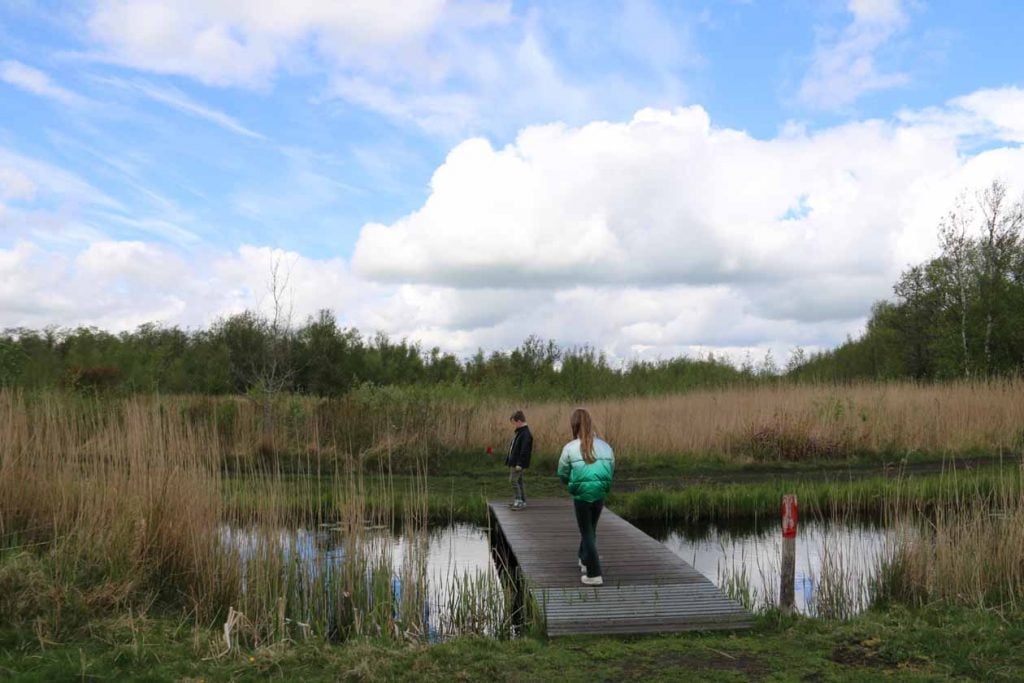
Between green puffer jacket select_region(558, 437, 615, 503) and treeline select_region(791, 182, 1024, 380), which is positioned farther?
treeline select_region(791, 182, 1024, 380)

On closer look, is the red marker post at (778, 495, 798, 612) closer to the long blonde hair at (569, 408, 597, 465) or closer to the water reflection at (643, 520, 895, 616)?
the water reflection at (643, 520, 895, 616)

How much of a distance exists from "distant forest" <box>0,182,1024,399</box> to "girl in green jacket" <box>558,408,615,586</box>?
11.8 m

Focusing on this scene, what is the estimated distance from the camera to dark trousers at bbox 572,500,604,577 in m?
7.05

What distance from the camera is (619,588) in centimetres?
704

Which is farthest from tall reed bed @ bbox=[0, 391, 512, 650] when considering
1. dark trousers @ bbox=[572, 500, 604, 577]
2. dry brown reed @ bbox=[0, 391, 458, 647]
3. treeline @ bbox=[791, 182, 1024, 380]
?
treeline @ bbox=[791, 182, 1024, 380]

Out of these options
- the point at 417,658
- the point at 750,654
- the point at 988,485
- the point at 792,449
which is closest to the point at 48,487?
the point at 417,658

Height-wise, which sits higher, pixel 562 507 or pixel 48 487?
pixel 48 487

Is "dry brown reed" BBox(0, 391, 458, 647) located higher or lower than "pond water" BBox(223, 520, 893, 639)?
higher

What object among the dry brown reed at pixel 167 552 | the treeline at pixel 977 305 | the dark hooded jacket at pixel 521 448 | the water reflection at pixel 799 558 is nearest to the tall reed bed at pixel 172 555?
the dry brown reed at pixel 167 552

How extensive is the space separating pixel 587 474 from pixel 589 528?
50cm

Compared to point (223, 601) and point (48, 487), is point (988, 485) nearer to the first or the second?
point (223, 601)

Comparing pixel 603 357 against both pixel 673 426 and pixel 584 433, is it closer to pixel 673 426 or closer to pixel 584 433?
pixel 673 426

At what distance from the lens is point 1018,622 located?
6.18 meters

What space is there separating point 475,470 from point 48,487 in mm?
9780
